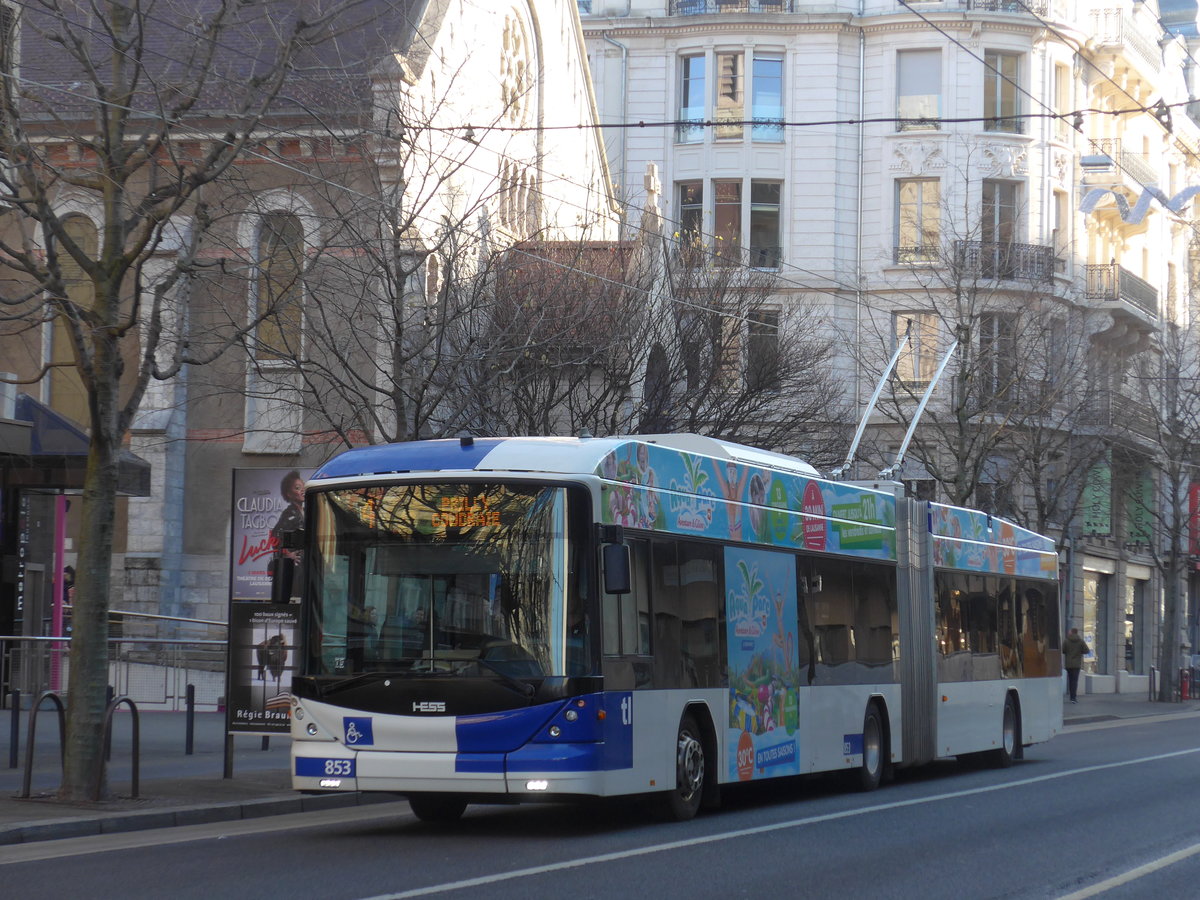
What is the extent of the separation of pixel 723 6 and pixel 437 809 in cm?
3626

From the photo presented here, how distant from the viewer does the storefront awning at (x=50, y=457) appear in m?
22.7

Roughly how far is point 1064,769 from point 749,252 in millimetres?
24224

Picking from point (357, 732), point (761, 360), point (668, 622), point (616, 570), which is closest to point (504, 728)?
point (357, 732)

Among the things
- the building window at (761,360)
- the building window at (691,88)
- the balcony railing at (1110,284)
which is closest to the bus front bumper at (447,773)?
the building window at (761,360)

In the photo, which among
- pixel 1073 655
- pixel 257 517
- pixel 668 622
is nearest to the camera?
pixel 668 622

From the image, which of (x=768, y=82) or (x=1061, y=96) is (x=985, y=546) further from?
(x=1061, y=96)

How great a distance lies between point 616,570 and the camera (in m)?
12.1

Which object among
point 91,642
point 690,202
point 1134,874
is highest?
point 690,202

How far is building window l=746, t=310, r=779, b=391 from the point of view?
2948 centimetres

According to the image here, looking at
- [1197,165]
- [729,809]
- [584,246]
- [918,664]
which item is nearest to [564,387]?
[584,246]

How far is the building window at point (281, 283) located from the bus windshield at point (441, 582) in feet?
19.4

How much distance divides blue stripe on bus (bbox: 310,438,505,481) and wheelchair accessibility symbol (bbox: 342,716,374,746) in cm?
182

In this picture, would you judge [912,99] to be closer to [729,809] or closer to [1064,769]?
[1064,769]

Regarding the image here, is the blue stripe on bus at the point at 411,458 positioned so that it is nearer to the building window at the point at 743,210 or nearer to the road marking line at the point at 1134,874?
the road marking line at the point at 1134,874
